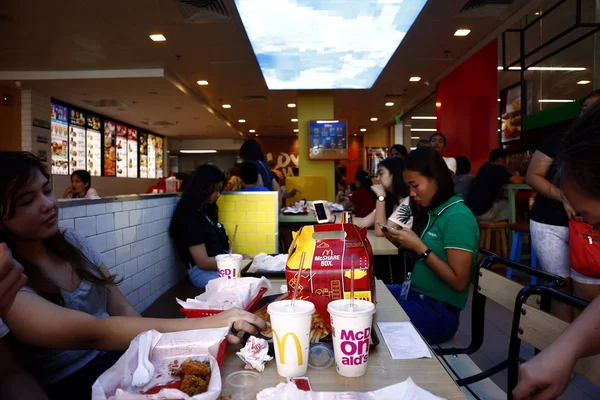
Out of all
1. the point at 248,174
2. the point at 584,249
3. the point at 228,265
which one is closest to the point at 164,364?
the point at 228,265

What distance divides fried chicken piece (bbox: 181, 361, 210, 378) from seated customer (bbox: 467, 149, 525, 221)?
4453mm


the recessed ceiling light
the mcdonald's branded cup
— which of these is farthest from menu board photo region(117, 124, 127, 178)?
the mcdonald's branded cup

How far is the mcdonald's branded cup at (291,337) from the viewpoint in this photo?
3.05ft

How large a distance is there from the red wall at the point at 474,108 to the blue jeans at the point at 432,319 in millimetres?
5941

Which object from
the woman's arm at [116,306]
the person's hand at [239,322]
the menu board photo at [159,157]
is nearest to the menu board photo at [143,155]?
the menu board photo at [159,157]

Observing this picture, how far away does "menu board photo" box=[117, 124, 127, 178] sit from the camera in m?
12.1

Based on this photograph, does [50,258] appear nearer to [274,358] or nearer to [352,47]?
[274,358]

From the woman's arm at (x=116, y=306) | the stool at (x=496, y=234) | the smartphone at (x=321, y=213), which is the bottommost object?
the stool at (x=496, y=234)

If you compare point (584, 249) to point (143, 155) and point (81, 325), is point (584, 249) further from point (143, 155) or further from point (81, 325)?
point (143, 155)

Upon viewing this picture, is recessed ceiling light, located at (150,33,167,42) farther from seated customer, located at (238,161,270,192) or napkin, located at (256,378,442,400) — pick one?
napkin, located at (256,378,442,400)

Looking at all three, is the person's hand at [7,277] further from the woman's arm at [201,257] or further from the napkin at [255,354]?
the woman's arm at [201,257]

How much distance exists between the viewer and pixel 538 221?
260 centimetres

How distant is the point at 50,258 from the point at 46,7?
4.51 meters

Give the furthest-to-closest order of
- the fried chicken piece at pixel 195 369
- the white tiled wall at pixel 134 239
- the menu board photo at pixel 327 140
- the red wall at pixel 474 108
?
the menu board photo at pixel 327 140
the red wall at pixel 474 108
the white tiled wall at pixel 134 239
the fried chicken piece at pixel 195 369
